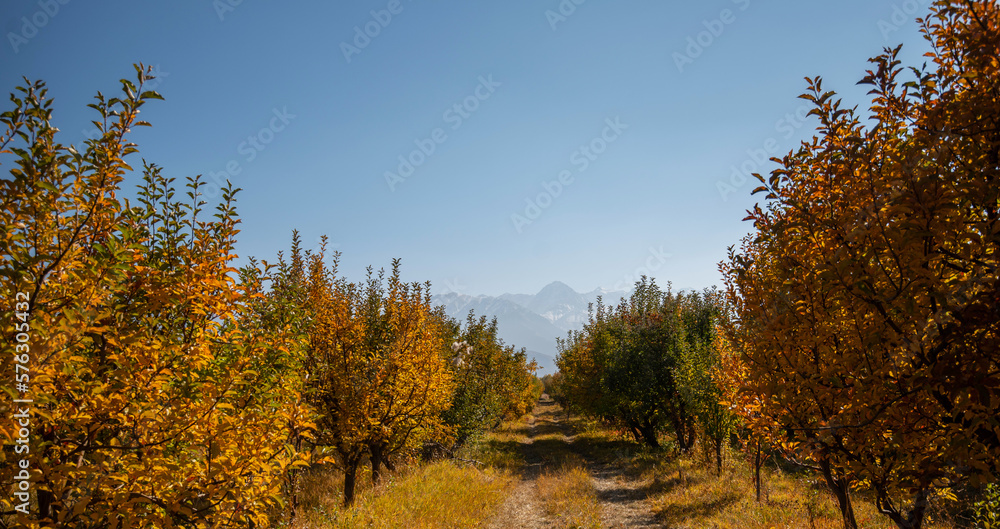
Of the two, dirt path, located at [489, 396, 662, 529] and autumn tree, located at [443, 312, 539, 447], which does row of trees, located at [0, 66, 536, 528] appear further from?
dirt path, located at [489, 396, 662, 529]

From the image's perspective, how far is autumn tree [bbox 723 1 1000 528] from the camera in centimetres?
224

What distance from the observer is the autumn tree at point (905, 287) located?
7.36 feet

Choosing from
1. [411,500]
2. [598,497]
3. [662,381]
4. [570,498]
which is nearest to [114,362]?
[411,500]

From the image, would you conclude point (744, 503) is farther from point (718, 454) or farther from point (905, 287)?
point (905, 287)

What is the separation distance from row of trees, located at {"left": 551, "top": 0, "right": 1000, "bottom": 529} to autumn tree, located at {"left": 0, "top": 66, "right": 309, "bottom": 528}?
507 centimetres

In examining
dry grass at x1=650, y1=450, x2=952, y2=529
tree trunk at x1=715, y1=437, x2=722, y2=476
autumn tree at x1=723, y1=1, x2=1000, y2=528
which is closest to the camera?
autumn tree at x1=723, y1=1, x2=1000, y2=528

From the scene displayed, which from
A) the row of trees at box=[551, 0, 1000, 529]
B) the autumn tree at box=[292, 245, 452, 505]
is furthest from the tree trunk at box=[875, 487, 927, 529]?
the autumn tree at box=[292, 245, 452, 505]

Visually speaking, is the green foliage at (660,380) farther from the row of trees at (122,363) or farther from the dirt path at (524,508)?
the row of trees at (122,363)

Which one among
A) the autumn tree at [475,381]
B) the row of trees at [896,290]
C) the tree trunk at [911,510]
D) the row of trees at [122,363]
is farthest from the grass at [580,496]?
the row of trees at [122,363]

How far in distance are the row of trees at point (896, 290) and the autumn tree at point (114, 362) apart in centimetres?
507

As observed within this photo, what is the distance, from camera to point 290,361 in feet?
16.2

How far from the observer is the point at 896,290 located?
2600 millimetres

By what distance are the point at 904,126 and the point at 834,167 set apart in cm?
58

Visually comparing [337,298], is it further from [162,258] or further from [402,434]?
[162,258]
